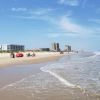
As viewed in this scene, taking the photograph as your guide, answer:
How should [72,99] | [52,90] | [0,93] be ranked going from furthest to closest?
[52,90] → [0,93] → [72,99]

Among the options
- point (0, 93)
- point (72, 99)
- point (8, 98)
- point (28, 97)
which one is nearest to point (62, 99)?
point (72, 99)

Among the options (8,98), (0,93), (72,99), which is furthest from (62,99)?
(0,93)

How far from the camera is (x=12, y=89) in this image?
12016 mm

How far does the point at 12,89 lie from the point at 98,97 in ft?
12.3

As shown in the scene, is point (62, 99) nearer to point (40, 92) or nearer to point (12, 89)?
point (40, 92)

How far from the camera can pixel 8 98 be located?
9.99 meters

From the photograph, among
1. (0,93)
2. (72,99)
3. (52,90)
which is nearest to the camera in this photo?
(72,99)

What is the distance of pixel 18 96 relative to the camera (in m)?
10.4

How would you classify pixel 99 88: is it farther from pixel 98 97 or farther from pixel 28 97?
pixel 28 97

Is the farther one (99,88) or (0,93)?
(99,88)

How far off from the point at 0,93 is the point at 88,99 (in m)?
3.40

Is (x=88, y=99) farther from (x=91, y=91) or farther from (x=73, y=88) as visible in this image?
(x=73, y=88)

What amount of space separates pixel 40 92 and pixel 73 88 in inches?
68.9

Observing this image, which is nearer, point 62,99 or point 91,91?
point 62,99
